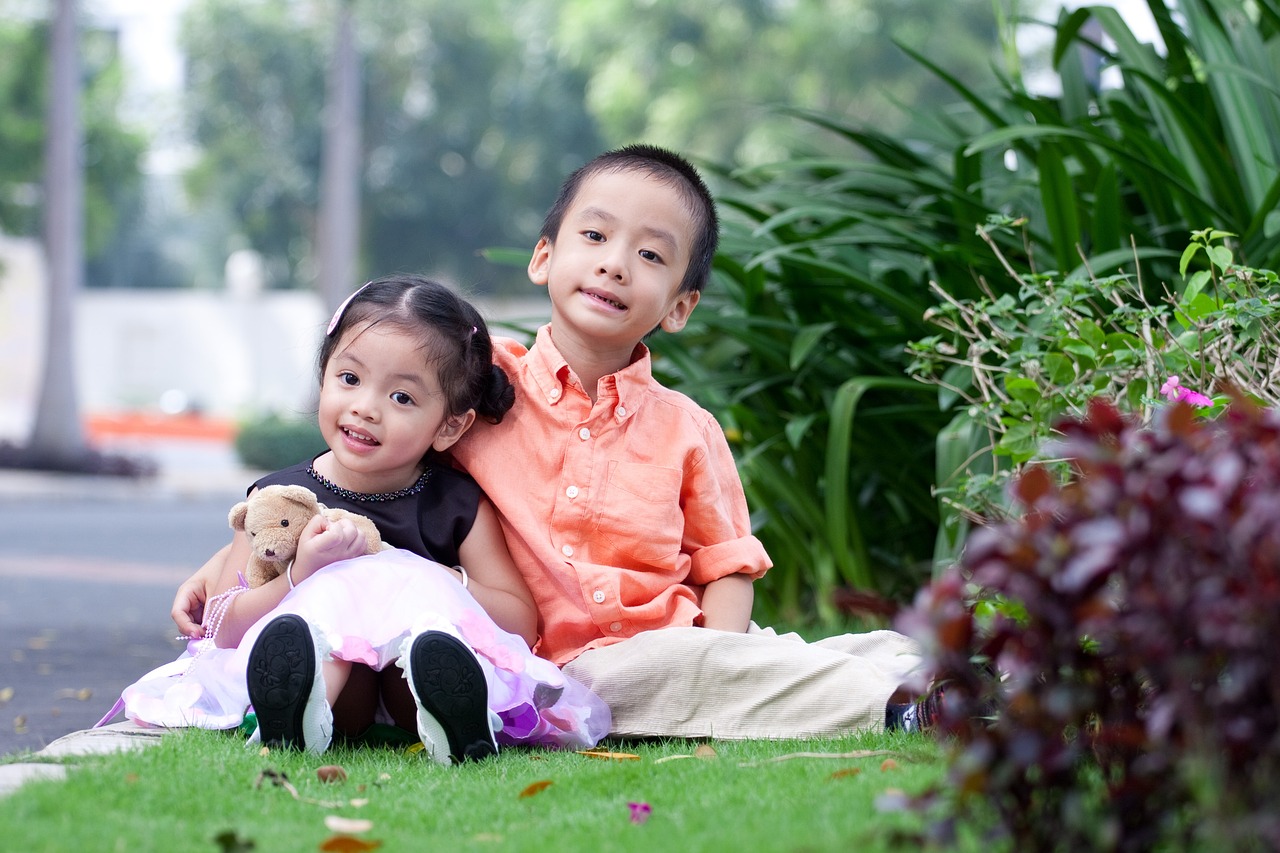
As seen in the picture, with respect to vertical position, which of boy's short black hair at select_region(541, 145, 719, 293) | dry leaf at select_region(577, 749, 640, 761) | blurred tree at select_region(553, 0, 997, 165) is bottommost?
dry leaf at select_region(577, 749, 640, 761)

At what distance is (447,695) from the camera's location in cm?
243

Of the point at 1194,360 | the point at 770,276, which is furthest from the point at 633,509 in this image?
the point at 770,276

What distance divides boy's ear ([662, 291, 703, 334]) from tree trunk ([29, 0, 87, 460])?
52.2 feet

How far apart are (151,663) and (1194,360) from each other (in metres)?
3.31

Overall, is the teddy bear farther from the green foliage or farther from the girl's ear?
the green foliage

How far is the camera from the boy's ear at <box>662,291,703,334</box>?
3.08m

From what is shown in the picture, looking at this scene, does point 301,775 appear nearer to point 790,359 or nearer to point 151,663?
point 790,359

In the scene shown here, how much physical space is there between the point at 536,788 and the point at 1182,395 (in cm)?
130

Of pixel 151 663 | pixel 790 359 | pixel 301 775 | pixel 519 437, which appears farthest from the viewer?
pixel 151 663

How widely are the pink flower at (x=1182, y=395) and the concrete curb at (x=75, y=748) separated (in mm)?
1912

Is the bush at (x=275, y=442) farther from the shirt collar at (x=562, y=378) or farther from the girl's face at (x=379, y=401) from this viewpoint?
the girl's face at (x=379, y=401)

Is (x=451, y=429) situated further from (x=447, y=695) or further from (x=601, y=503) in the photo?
(x=447, y=695)

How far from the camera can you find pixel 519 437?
3.00 meters

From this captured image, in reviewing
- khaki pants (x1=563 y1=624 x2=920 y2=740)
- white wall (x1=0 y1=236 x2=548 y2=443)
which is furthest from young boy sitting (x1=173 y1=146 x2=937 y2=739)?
white wall (x1=0 y1=236 x2=548 y2=443)
